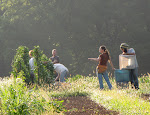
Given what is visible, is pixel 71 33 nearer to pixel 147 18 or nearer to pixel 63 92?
pixel 147 18

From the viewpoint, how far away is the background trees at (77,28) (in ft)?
71.0

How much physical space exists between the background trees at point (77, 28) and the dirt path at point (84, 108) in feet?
46.0

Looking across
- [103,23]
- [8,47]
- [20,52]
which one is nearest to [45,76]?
[20,52]

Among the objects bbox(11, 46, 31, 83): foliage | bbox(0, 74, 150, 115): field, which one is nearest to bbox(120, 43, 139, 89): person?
bbox(0, 74, 150, 115): field

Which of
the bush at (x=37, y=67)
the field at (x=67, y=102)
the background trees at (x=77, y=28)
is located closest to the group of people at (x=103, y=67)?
the bush at (x=37, y=67)

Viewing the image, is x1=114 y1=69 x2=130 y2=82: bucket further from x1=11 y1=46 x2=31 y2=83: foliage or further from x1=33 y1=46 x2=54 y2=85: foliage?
x1=11 y1=46 x2=31 y2=83: foliage

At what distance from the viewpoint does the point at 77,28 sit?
22.7 m

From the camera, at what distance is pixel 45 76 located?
1085cm

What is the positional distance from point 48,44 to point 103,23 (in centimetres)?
515

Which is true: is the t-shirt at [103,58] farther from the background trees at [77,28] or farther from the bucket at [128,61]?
the background trees at [77,28]

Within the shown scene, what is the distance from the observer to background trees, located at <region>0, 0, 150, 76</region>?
21.6m

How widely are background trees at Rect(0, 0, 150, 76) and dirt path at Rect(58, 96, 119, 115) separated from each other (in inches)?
552

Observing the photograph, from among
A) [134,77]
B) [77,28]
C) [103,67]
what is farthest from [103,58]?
[77,28]

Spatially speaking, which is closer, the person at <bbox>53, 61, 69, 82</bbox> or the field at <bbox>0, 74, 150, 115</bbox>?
the field at <bbox>0, 74, 150, 115</bbox>
